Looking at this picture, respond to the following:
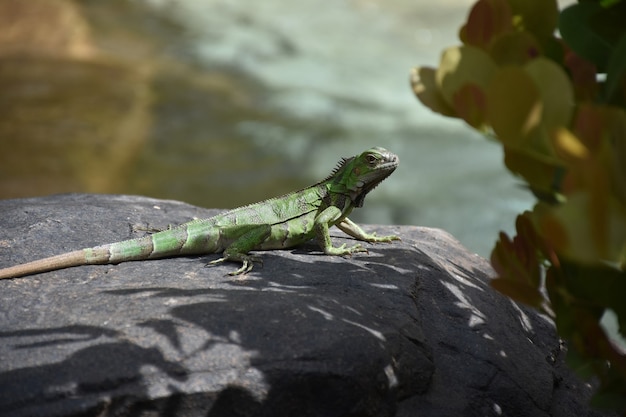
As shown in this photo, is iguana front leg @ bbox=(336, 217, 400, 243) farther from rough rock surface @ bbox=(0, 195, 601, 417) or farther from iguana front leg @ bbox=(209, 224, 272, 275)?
iguana front leg @ bbox=(209, 224, 272, 275)

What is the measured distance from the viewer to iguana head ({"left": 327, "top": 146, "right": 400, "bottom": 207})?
520 centimetres

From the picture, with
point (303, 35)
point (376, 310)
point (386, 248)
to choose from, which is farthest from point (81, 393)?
point (303, 35)

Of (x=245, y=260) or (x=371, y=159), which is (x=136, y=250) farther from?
(x=371, y=159)

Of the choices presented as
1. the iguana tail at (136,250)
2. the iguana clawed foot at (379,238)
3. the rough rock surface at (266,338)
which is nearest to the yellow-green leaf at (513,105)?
the rough rock surface at (266,338)

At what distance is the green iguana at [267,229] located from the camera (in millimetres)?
4555

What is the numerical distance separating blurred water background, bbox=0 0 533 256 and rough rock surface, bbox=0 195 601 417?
5.70m

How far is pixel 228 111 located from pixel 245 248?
8592 millimetres

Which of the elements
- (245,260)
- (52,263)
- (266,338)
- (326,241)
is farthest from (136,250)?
(266,338)

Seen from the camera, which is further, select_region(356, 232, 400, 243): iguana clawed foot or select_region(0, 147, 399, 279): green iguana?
select_region(356, 232, 400, 243): iguana clawed foot

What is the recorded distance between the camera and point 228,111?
516 inches

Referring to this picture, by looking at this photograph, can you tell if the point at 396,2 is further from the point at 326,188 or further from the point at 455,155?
the point at 326,188

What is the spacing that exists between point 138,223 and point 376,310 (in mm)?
2080

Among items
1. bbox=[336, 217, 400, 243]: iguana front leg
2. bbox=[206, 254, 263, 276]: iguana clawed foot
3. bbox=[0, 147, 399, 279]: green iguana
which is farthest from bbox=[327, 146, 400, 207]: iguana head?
bbox=[206, 254, 263, 276]: iguana clawed foot

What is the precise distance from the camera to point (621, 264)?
2.08 meters
